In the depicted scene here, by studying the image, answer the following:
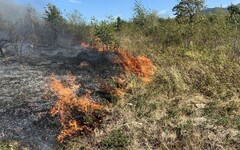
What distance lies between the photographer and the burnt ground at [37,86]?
35.4 ft

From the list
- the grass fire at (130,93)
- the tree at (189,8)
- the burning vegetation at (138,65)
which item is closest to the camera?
the grass fire at (130,93)

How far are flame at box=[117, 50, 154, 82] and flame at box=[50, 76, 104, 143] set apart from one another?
7.86 feet

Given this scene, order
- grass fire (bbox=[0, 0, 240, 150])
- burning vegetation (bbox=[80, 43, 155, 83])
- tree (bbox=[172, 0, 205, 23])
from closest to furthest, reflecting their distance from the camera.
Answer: grass fire (bbox=[0, 0, 240, 150]) → burning vegetation (bbox=[80, 43, 155, 83]) → tree (bbox=[172, 0, 205, 23])

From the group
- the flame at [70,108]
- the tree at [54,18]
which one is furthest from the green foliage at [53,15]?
the flame at [70,108]

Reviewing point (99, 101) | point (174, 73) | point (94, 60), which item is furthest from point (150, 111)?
point (94, 60)

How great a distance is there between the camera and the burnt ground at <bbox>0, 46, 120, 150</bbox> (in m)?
10.8

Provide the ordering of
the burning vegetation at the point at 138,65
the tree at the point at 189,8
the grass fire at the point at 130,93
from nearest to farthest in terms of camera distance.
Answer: the grass fire at the point at 130,93
the burning vegetation at the point at 138,65
the tree at the point at 189,8

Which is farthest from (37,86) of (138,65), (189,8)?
(189,8)

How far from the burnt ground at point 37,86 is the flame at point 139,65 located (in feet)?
1.50

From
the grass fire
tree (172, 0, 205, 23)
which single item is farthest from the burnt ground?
tree (172, 0, 205, 23)

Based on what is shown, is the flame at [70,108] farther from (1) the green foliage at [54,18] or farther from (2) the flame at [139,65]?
(1) the green foliage at [54,18]

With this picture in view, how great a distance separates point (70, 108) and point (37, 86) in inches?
112

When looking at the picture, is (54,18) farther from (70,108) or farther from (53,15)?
(70,108)

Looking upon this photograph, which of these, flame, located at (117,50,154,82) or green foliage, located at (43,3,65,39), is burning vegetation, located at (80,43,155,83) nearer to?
flame, located at (117,50,154,82)
